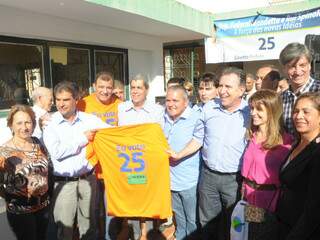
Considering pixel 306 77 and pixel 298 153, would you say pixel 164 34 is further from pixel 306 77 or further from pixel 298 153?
pixel 298 153

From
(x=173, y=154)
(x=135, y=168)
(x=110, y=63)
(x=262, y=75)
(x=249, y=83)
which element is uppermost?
(x=110, y=63)

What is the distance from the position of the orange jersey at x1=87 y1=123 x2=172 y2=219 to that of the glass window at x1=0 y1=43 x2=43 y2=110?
9.77 ft

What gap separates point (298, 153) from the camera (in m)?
2.24

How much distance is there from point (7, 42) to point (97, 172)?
3213 millimetres

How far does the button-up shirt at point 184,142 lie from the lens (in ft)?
11.4

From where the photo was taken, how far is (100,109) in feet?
14.1

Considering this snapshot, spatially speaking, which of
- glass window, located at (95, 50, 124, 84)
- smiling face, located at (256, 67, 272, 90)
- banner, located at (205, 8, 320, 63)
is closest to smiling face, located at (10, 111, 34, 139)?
smiling face, located at (256, 67, 272, 90)

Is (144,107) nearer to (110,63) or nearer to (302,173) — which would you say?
(302,173)

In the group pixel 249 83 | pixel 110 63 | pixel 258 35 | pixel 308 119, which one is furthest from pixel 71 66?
pixel 308 119

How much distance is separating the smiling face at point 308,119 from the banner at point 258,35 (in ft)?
21.9

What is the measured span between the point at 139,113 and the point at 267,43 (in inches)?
236

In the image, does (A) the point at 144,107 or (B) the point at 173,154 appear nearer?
(B) the point at 173,154

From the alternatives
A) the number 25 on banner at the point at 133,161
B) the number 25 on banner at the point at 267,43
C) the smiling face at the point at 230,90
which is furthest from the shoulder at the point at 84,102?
the number 25 on banner at the point at 267,43

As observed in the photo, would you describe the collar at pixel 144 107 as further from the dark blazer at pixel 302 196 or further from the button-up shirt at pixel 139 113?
the dark blazer at pixel 302 196
